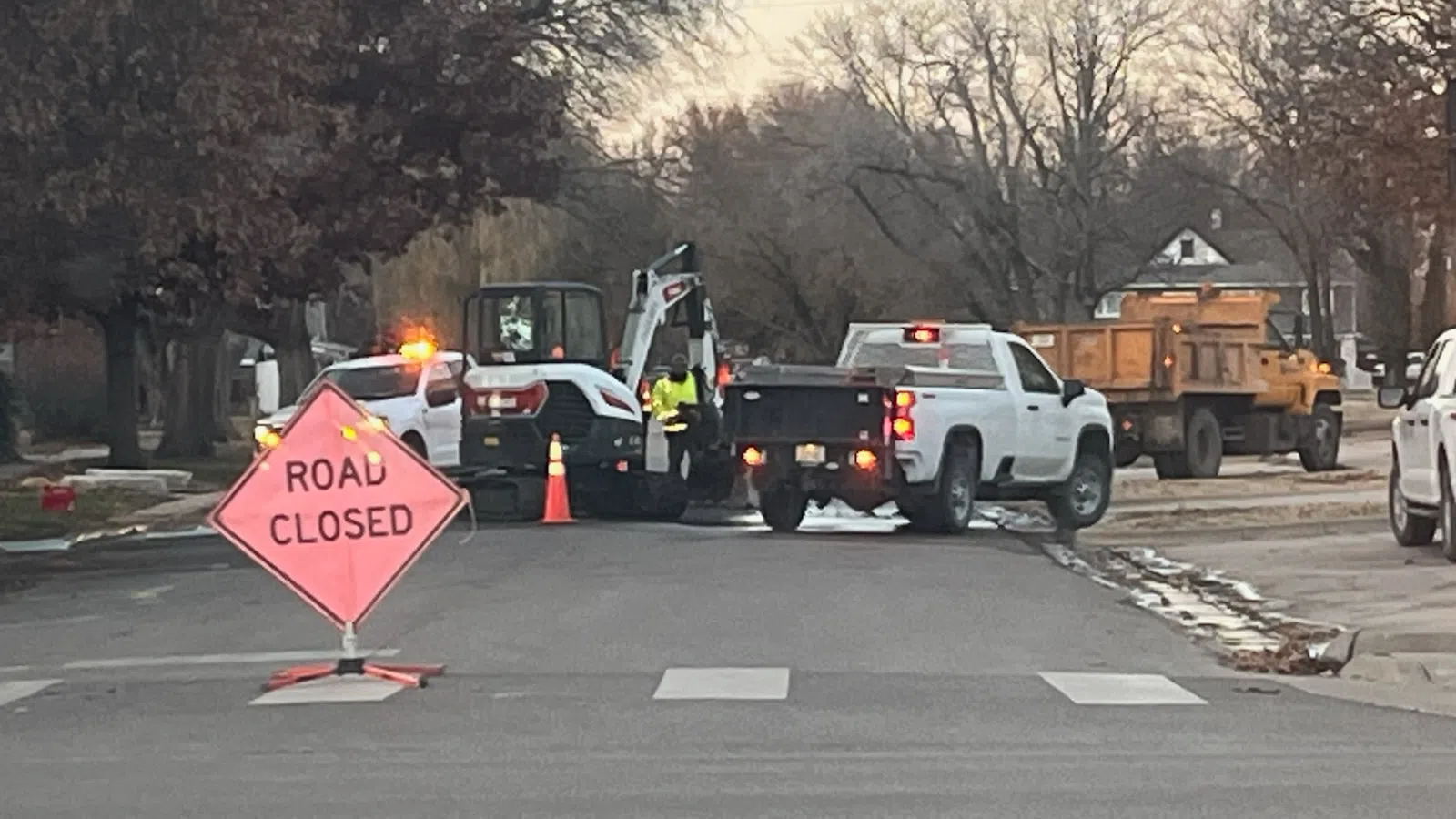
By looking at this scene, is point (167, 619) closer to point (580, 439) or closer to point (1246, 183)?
point (580, 439)

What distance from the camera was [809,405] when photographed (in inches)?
931

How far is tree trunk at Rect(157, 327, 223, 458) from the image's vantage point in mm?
46250

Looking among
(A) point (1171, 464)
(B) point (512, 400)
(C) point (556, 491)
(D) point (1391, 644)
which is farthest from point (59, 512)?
(D) point (1391, 644)

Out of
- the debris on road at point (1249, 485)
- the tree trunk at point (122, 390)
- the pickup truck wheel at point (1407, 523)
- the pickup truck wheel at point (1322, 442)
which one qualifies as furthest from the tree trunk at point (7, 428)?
the pickup truck wheel at point (1407, 523)

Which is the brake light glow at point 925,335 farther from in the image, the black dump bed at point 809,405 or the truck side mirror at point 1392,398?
the truck side mirror at point 1392,398

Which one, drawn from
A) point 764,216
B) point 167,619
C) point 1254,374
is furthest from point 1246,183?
point 167,619

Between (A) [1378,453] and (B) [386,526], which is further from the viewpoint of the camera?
(A) [1378,453]

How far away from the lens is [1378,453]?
139ft

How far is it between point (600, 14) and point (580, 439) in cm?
2018

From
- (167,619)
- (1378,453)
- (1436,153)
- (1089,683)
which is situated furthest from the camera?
(1378,453)

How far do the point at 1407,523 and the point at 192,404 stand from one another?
3061cm

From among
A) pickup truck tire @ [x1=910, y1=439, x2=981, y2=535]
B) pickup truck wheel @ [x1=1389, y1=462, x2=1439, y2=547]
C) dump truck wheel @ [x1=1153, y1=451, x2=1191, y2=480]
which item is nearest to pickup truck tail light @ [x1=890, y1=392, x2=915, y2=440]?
pickup truck tire @ [x1=910, y1=439, x2=981, y2=535]

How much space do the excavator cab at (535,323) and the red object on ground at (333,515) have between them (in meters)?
17.0

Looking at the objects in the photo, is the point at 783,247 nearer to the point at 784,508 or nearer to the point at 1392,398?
the point at 784,508
